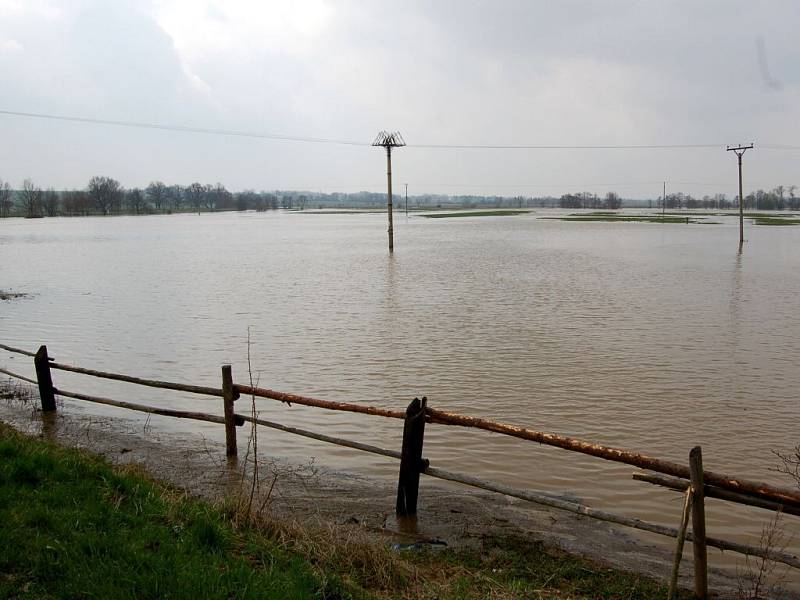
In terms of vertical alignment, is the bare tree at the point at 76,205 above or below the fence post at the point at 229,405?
above

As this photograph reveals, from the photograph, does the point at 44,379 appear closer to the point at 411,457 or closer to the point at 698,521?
the point at 411,457

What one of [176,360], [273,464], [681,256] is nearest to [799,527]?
[273,464]

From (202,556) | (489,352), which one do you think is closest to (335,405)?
(202,556)

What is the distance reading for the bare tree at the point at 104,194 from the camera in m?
182

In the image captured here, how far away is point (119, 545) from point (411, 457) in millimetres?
2858

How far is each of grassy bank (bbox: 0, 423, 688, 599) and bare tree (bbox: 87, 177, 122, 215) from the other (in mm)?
189830

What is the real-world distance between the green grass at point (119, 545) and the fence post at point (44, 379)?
4.16 m

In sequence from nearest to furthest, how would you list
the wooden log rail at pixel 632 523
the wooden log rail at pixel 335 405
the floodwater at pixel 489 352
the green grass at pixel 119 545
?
the green grass at pixel 119 545, the wooden log rail at pixel 632 523, the wooden log rail at pixel 335 405, the floodwater at pixel 489 352

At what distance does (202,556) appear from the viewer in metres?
4.82

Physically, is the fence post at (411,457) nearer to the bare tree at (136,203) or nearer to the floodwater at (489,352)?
the floodwater at (489,352)

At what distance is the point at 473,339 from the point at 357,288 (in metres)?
12.4

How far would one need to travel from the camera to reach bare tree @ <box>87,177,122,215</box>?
182m

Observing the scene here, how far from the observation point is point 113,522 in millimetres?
5234

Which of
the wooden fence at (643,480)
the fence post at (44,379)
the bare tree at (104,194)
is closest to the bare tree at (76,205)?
the bare tree at (104,194)
